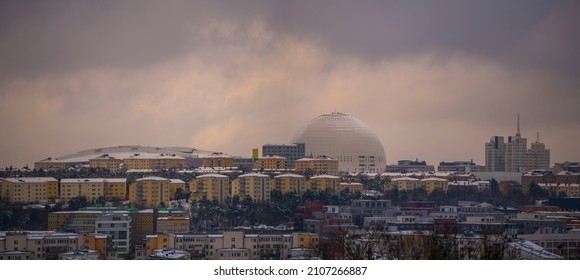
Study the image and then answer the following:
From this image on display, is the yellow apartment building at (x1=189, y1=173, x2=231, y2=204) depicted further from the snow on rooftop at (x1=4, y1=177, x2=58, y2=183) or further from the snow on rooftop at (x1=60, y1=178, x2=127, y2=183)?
the snow on rooftop at (x1=4, y1=177, x2=58, y2=183)

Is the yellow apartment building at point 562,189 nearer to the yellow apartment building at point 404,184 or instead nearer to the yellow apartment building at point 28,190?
the yellow apartment building at point 404,184

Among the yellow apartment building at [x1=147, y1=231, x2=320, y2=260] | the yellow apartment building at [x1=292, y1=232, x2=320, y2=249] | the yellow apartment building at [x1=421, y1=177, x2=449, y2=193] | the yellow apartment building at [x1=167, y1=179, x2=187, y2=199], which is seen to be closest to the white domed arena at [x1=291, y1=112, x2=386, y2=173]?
the yellow apartment building at [x1=421, y1=177, x2=449, y2=193]

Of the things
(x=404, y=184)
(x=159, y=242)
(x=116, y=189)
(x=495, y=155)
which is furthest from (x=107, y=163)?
(x=159, y=242)

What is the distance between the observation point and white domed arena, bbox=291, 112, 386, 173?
928 inches

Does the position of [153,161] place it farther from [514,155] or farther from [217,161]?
[514,155]

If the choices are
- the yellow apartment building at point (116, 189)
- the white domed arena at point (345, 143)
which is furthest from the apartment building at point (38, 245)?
the white domed arena at point (345, 143)

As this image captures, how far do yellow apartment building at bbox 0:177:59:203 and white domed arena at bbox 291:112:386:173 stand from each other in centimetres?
550

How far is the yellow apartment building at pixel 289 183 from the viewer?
20.4m

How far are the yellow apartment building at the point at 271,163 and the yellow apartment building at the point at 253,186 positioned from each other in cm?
194

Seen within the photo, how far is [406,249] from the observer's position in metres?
8.44

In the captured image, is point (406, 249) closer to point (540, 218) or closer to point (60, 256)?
point (60, 256)
